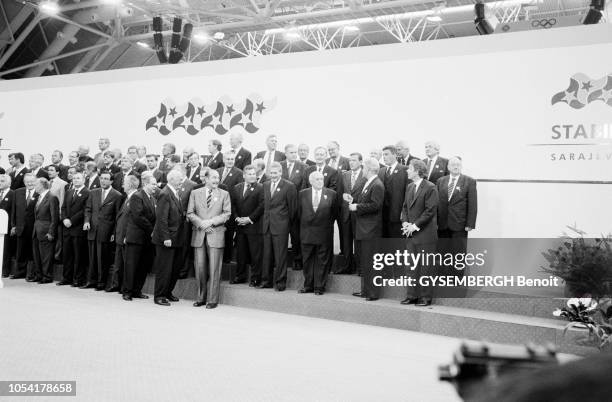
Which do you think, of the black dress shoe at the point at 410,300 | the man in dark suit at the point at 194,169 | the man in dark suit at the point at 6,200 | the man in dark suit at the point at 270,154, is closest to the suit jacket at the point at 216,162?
the man in dark suit at the point at 194,169

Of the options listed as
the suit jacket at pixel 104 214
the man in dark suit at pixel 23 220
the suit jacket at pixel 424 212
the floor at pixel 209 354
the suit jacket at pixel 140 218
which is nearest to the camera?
the floor at pixel 209 354

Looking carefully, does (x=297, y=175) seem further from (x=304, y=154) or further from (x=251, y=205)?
(x=251, y=205)

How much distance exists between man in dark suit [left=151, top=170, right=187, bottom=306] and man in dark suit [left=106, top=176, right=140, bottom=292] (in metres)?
0.55

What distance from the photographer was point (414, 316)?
6.24m

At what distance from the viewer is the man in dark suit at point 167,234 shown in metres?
7.17

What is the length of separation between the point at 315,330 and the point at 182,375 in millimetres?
2056

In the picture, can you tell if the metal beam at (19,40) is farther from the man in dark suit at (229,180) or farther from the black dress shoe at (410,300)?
the black dress shoe at (410,300)

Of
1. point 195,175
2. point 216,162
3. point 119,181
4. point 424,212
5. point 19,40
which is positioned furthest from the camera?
point 19,40

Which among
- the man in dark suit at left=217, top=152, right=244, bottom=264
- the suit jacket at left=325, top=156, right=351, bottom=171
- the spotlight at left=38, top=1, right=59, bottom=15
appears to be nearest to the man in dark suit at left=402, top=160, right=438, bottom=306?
the suit jacket at left=325, top=156, right=351, bottom=171

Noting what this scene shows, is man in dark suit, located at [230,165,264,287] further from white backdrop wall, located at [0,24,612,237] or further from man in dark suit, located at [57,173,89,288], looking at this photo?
man in dark suit, located at [57,173,89,288]

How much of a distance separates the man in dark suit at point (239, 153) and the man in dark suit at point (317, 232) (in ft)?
5.04

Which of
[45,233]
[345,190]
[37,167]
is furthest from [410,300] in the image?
[37,167]

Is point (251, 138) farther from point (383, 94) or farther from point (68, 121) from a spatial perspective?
point (68, 121)

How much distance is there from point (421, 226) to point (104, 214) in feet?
12.9
